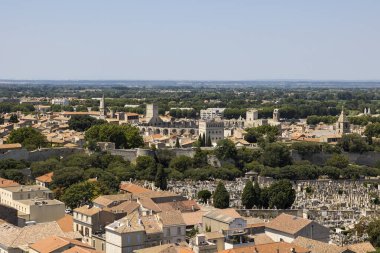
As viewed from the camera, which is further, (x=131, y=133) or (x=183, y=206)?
(x=131, y=133)

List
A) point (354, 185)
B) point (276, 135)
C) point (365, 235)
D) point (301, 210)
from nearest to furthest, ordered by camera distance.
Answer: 1. point (365, 235)
2. point (301, 210)
3. point (354, 185)
4. point (276, 135)

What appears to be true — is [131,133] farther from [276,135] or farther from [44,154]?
[276,135]

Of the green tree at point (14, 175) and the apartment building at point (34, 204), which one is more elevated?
the apartment building at point (34, 204)

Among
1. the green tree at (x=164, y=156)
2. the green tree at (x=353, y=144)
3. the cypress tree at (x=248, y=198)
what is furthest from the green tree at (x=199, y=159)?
the cypress tree at (x=248, y=198)

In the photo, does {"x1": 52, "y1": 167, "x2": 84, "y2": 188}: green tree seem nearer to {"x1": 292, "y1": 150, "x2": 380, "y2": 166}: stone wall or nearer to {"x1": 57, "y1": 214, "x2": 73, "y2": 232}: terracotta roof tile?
{"x1": 57, "y1": 214, "x2": 73, "y2": 232}: terracotta roof tile

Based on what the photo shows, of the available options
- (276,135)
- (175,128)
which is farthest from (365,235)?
(175,128)

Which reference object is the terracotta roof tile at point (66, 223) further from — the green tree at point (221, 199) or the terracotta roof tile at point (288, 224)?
the green tree at point (221, 199)

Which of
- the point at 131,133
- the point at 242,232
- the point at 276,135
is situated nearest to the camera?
the point at 242,232

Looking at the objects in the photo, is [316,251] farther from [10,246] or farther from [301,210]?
[301,210]
